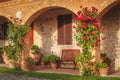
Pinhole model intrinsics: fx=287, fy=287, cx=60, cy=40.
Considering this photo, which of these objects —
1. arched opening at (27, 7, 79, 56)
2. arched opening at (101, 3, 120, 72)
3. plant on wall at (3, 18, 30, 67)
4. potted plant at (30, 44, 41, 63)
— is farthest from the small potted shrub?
arched opening at (101, 3, 120, 72)

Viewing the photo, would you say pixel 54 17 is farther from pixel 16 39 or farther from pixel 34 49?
pixel 16 39

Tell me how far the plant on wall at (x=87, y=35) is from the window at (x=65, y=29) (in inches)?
140

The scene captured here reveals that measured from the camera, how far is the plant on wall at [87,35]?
958 centimetres

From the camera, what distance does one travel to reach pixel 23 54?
40.7ft

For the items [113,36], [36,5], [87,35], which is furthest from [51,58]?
[87,35]

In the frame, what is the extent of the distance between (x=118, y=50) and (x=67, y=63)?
254 cm

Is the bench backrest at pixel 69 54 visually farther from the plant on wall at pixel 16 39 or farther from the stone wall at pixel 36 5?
the stone wall at pixel 36 5

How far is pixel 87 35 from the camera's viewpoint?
31.6 feet

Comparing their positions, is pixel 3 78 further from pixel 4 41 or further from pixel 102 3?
pixel 4 41

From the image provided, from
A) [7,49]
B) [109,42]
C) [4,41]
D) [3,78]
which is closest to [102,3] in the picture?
[109,42]

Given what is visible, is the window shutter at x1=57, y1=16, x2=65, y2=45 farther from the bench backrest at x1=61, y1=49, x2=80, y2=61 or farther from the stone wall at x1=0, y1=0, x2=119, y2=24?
the stone wall at x1=0, y1=0, x2=119, y2=24

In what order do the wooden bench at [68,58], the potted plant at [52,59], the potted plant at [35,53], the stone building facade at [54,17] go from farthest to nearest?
the potted plant at [35,53] < the potted plant at [52,59] < the wooden bench at [68,58] < the stone building facade at [54,17]

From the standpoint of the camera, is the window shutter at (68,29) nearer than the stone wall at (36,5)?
No

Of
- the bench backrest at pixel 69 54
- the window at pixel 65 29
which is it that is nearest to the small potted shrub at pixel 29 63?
the bench backrest at pixel 69 54
